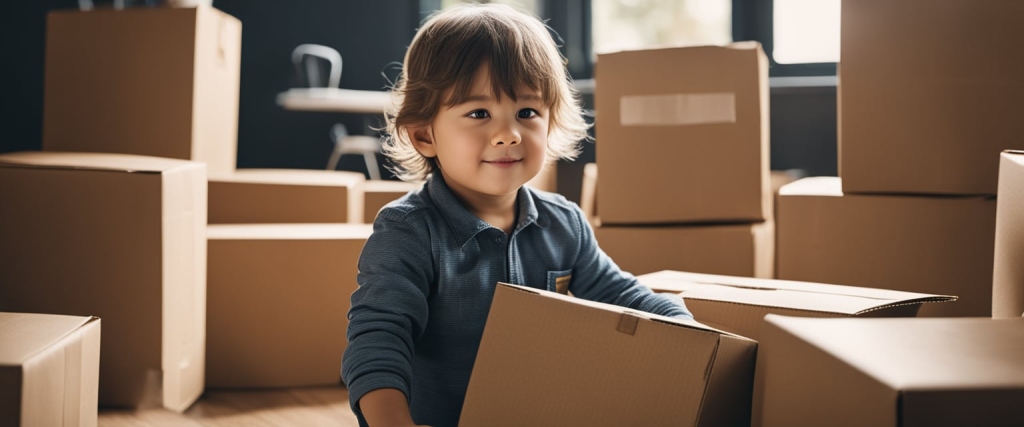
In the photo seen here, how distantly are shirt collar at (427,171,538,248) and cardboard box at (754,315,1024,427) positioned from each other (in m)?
0.40

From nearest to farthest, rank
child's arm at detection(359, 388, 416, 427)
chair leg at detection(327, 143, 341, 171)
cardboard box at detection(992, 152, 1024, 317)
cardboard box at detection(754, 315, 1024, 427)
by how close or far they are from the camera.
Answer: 1. cardboard box at detection(754, 315, 1024, 427)
2. child's arm at detection(359, 388, 416, 427)
3. cardboard box at detection(992, 152, 1024, 317)
4. chair leg at detection(327, 143, 341, 171)

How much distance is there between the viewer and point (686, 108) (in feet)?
4.73

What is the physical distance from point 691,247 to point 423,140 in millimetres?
619

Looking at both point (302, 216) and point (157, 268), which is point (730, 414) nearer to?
point (157, 268)

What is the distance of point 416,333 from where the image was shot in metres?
0.88

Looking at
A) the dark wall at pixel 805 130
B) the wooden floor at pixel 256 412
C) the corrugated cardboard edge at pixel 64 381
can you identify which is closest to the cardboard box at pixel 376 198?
the wooden floor at pixel 256 412

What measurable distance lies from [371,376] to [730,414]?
317 millimetres

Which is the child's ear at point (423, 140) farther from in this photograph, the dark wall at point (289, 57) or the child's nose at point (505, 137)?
the dark wall at point (289, 57)

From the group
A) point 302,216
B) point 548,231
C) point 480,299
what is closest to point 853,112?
point 548,231

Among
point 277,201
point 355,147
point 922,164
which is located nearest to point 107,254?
point 277,201

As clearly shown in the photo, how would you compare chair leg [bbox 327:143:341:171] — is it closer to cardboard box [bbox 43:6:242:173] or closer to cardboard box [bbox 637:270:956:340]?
cardboard box [bbox 43:6:242:173]

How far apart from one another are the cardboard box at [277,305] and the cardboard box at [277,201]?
7.7 inches

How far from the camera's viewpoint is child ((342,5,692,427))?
905mm

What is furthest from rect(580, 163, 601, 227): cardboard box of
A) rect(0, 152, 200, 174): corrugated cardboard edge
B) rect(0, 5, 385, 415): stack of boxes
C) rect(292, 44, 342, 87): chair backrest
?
rect(292, 44, 342, 87): chair backrest
